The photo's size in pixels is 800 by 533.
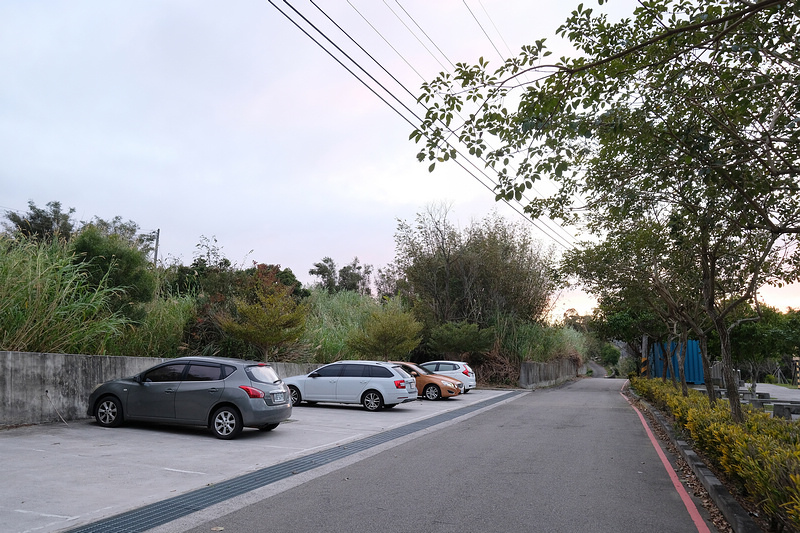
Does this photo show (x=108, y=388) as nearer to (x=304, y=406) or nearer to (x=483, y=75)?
(x=304, y=406)

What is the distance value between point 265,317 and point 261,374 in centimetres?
673

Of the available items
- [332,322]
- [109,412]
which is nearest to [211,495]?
[109,412]

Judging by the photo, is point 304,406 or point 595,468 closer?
point 595,468

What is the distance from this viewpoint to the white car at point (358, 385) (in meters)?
18.1

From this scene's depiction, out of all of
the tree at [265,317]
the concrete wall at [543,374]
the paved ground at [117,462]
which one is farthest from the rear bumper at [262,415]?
the concrete wall at [543,374]

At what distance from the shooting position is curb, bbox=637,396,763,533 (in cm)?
591

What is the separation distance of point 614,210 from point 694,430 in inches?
166

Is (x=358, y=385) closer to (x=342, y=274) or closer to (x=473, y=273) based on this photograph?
(x=473, y=273)

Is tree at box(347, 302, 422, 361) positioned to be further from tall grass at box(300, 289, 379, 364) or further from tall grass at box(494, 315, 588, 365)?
tall grass at box(494, 315, 588, 365)

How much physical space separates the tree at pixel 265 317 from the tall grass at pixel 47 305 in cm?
500

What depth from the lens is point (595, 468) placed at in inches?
374

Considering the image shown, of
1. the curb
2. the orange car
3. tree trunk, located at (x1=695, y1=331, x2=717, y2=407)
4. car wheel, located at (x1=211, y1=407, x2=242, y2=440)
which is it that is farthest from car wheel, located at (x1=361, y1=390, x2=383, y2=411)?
the curb

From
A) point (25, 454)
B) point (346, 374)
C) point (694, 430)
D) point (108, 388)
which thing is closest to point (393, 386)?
point (346, 374)

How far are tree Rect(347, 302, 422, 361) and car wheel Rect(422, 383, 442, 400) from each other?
3.77 metres
